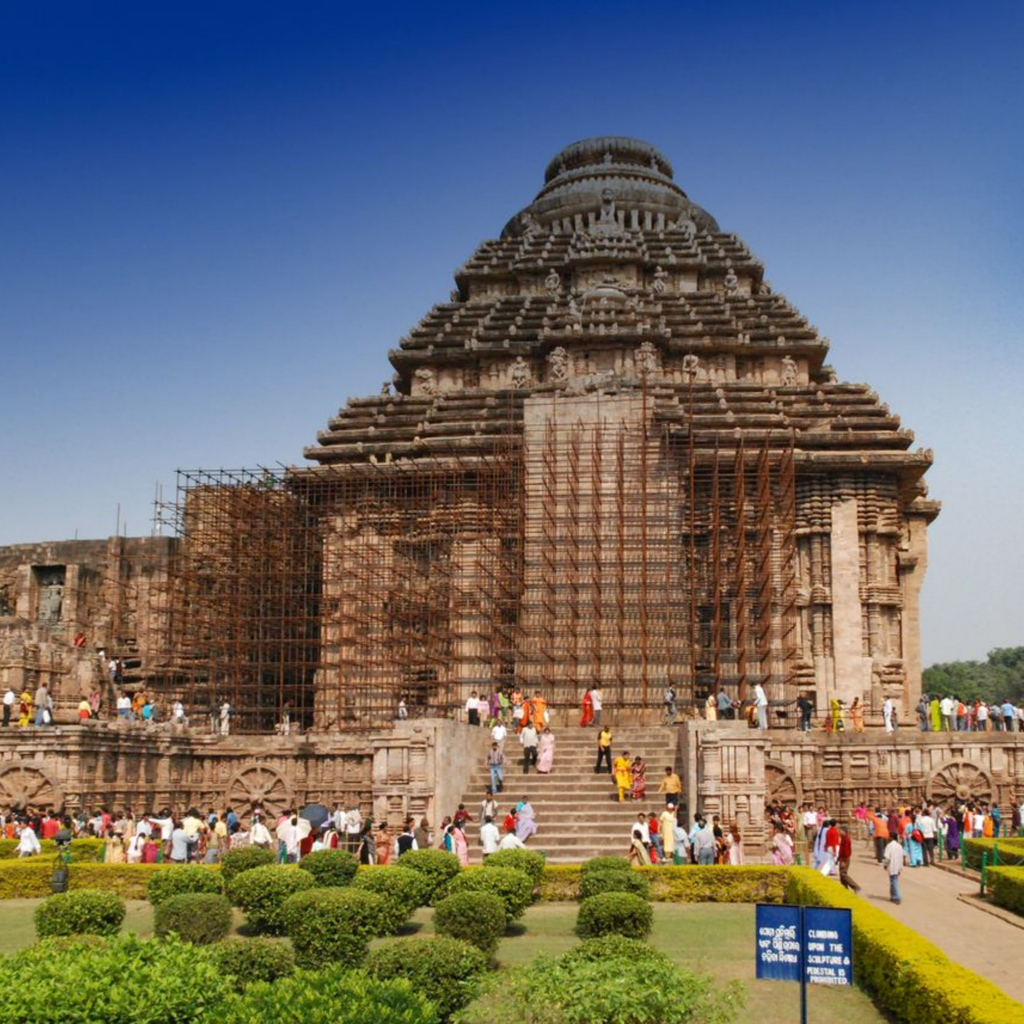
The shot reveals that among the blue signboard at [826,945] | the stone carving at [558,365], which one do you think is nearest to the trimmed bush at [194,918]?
the blue signboard at [826,945]

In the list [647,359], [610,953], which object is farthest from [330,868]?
[647,359]

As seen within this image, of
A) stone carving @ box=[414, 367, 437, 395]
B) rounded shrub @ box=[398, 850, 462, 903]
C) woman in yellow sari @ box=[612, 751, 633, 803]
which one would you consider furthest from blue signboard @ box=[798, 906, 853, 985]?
stone carving @ box=[414, 367, 437, 395]

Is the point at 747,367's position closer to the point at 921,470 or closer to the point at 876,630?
the point at 921,470

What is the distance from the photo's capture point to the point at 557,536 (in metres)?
35.9

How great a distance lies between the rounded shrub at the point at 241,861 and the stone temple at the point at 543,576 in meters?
11.0

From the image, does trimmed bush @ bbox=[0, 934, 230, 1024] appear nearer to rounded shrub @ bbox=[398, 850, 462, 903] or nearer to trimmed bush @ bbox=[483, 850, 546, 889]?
rounded shrub @ bbox=[398, 850, 462, 903]

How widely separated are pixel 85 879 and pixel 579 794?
363 inches

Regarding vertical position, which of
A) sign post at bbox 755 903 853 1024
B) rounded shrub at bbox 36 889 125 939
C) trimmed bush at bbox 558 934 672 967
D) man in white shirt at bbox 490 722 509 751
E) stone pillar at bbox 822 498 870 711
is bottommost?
rounded shrub at bbox 36 889 125 939

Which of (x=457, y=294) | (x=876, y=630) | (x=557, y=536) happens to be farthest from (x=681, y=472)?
(x=457, y=294)

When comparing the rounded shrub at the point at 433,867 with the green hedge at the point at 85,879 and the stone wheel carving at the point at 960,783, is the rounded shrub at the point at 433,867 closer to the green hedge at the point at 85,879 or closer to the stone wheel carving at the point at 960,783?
the green hedge at the point at 85,879

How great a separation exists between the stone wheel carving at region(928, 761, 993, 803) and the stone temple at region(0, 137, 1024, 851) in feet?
0.22

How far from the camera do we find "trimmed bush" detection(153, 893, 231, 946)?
50.5ft

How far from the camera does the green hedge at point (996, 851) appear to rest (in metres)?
21.9

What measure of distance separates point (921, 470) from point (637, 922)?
24124 millimetres
